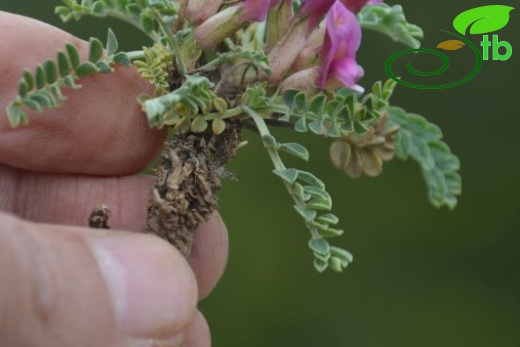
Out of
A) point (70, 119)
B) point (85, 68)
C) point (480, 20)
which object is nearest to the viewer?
point (85, 68)

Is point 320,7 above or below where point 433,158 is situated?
above

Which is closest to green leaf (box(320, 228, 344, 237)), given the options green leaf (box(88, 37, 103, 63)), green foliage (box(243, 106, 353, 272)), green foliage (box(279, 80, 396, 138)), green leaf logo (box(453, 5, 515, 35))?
green foliage (box(243, 106, 353, 272))

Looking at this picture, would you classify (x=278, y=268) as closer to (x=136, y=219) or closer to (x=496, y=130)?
(x=496, y=130)

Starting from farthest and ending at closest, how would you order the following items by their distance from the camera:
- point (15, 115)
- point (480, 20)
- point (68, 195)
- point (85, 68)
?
point (480, 20)
point (68, 195)
point (85, 68)
point (15, 115)

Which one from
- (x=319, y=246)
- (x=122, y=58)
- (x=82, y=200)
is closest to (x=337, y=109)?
(x=319, y=246)

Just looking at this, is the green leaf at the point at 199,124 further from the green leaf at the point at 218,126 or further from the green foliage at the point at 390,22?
the green foliage at the point at 390,22

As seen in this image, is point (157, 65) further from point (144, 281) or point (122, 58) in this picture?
point (144, 281)

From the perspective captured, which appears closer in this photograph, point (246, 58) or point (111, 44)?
point (246, 58)
